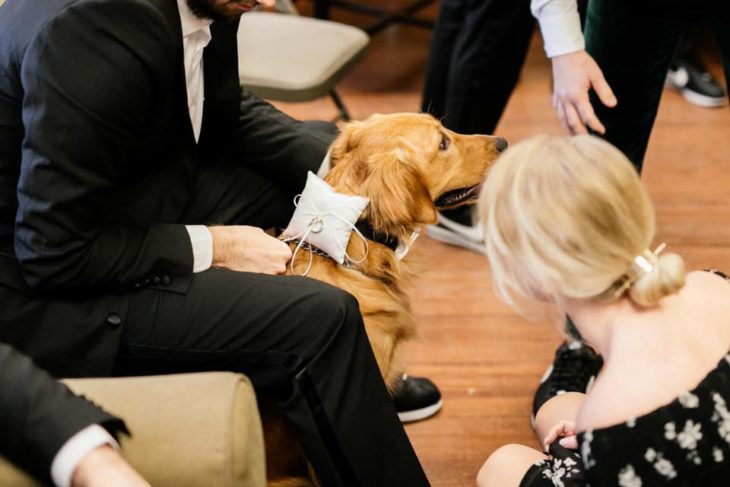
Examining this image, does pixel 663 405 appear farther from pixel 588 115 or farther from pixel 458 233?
pixel 458 233

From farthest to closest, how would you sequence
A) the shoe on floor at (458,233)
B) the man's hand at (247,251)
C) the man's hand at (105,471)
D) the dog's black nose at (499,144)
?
the shoe on floor at (458,233)
the dog's black nose at (499,144)
the man's hand at (247,251)
the man's hand at (105,471)

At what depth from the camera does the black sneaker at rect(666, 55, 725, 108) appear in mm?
3408

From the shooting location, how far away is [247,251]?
167cm

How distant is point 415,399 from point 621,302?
88cm

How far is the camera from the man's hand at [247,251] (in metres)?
1.64

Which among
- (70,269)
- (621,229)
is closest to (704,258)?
(621,229)

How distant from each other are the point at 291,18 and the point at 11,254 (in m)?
1.64

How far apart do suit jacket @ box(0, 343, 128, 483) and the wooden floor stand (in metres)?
0.93

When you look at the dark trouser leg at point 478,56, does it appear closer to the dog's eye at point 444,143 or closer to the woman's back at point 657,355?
the dog's eye at point 444,143

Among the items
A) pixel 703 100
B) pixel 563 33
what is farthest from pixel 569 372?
pixel 703 100

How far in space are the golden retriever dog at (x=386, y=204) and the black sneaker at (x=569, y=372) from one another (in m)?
0.43

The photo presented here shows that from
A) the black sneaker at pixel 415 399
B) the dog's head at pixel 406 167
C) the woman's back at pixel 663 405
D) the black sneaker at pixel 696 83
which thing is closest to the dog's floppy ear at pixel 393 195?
the dog's head at pixel 406 167

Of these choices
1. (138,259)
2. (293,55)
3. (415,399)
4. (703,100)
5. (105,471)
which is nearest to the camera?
(105,471)

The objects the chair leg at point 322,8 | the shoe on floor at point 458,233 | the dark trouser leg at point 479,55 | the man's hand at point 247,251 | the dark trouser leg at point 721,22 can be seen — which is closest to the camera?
the man's hand at point 247,251
